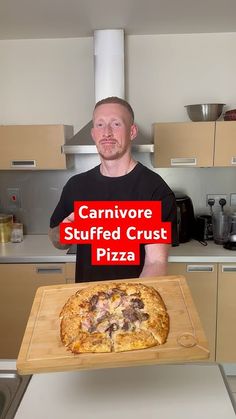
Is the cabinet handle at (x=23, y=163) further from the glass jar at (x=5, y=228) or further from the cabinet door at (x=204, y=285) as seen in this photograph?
the cabinet door at (x=204, y=285)

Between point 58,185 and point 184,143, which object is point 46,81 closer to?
point 58,185

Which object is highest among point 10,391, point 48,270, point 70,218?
point 70,218

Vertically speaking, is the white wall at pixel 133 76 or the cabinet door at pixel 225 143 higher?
the white wall at pixel 133 76

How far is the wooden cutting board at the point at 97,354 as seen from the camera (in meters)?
0.69

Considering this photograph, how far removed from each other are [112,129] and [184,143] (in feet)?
2.73

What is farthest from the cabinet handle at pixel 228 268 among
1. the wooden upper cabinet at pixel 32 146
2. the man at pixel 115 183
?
the wooden upper cabinet at pixel 32 146

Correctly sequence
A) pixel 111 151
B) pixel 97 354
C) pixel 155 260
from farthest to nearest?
pixel 111 151 < pixel 155 260 < pixel 97 354

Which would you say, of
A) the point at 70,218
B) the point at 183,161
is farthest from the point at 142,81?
the point at 70,218

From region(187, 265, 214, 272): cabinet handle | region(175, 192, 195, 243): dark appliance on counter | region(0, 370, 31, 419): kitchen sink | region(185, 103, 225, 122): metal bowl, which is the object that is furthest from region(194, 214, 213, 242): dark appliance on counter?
region(0, 370, 31, 419): kitchen sink

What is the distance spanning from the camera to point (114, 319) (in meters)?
0.83

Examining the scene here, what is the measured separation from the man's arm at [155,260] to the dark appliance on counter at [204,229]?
0.99 m

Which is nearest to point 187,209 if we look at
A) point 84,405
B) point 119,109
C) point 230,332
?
point 230,332

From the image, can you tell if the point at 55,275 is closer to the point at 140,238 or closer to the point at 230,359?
the point at 140,238

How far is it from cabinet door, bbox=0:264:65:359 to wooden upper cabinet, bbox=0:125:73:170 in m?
0.59
